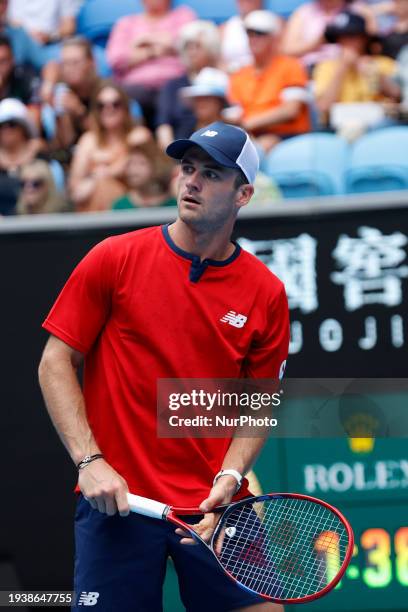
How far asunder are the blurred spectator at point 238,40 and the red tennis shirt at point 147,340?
419 cm

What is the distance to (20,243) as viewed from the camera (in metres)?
6.17

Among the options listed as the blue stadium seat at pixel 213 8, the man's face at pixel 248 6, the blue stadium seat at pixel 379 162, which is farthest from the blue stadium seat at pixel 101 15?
the blue stadium seat at pixel 379 162

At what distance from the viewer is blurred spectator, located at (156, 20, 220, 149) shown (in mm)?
7223

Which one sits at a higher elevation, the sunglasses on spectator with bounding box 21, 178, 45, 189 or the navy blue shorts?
the sunglasses on spectator with bounding box 21, 178, 45, 189

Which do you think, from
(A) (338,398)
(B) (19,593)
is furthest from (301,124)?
(B) (19,593)

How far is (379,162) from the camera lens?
250 inches

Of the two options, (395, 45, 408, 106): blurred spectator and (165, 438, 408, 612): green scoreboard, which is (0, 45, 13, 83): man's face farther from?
(165, 438, 408, 612): green scoreboard

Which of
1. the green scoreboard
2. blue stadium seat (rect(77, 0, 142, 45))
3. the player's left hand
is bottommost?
the green scoreboard

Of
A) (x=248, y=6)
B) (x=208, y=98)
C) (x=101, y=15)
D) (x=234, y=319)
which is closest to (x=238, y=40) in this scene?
(x=248, y=6)

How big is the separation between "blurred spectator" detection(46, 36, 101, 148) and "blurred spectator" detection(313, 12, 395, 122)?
144 cm

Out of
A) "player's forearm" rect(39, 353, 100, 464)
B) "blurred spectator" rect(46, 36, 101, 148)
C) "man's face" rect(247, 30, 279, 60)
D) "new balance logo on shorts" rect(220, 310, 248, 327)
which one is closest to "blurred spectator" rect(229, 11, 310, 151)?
"man's face" rect(247, 30, 279, 60)

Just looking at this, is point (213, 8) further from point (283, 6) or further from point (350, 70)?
point (350, 70)

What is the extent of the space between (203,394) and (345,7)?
4.60m

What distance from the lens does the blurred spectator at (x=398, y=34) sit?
7.27 meters
